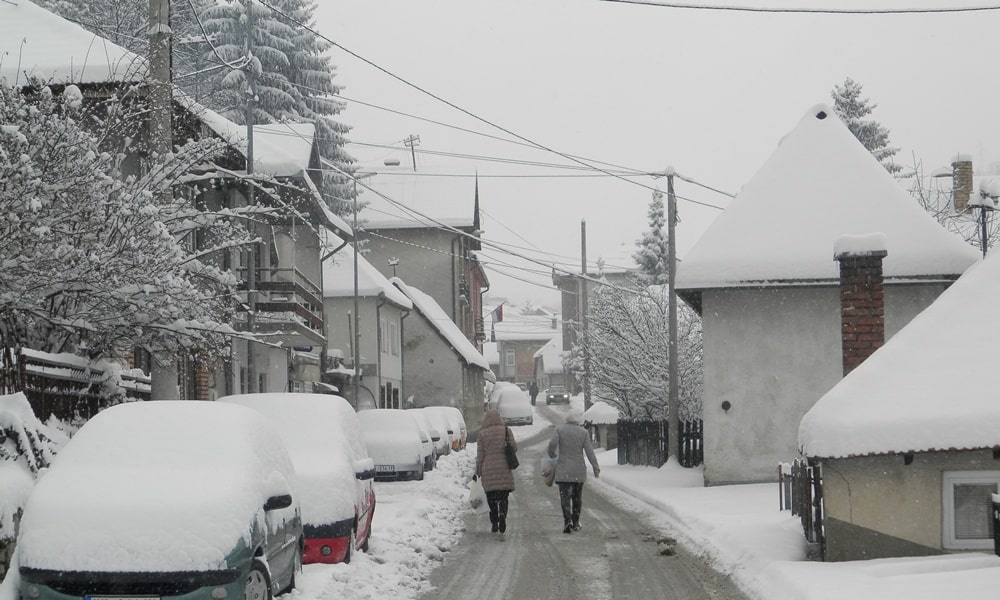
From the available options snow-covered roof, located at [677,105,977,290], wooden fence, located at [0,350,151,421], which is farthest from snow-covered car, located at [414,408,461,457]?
wooden fence, located at [0,350,151,421]

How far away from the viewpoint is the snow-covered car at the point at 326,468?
1141 centimetres

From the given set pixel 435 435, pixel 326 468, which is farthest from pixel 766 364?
pixel 435 435

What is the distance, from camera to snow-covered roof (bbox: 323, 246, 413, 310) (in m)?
50.3

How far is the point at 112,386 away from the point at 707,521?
7.99 meters

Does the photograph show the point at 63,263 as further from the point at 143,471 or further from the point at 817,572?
the point at 817,572

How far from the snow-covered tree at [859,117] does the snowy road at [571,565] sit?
35.0 meters

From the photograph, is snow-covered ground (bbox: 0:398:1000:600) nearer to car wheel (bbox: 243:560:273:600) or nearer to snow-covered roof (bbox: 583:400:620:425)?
car wheel (bbox: 243:560:273:600)

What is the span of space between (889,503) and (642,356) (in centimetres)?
2301

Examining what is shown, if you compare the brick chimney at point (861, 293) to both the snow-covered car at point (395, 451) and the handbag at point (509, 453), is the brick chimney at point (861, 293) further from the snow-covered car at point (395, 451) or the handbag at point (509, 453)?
the snow-covered car at point (395, 451)

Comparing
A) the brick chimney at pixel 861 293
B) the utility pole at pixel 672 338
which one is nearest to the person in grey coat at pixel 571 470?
the brick chimney at pixel 861 293

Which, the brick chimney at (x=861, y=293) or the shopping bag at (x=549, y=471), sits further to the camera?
the shopping bag at (x=549, y=471)

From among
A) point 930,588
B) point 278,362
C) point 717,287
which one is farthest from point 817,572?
point 278,362

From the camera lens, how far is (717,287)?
21844 millimetres

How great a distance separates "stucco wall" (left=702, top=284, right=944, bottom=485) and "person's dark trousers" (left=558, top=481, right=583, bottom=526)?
614 centimetres
